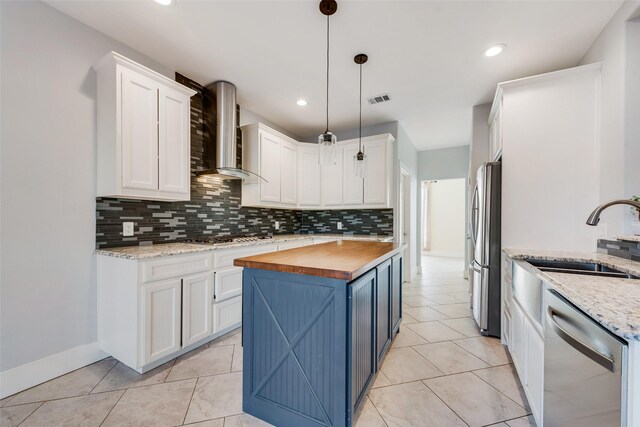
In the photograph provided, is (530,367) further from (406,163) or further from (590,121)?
(406,163)

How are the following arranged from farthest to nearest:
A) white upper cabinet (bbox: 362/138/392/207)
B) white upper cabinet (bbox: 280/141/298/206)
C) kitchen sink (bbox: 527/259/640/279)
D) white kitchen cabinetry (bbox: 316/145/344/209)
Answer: white kitchen cabinetry (bbox: 316/145/344/209) < white upper cabinet (bbox: 280/141/298/206) < white upper cabinet (bbox: 362/138/392/207) < kitchen sink (bbox: 527/259/640/279)

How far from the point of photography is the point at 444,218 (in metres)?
8.30

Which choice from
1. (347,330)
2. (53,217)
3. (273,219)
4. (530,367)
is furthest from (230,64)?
(530,367)

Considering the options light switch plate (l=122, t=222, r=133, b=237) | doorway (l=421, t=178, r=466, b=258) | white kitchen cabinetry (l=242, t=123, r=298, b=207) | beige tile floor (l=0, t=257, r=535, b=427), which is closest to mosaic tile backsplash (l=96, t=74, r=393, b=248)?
light switch plate (l=122, t=222, r=133, b=237)

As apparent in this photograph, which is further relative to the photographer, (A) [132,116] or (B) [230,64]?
(B) [230,64]

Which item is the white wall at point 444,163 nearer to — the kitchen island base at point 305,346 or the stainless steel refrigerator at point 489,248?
the stainless steel refrigerator at point 489,248

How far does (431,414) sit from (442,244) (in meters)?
7.44

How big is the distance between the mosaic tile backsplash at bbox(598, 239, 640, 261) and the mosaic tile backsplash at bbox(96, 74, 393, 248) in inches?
92.1

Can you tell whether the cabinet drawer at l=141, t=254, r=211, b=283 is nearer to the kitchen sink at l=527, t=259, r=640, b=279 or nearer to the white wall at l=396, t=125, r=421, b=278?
the kitchen sink at l=527, t=259, r=640, b=279

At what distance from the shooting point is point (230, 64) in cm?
256

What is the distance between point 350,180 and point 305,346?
3045 millimetres

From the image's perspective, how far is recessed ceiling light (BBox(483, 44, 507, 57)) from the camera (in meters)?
2.23

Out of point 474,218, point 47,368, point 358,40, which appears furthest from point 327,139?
point 47,368

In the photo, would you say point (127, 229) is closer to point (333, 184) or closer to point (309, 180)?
point (309, 180)
